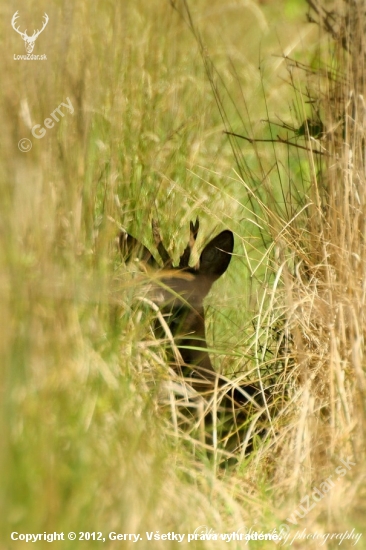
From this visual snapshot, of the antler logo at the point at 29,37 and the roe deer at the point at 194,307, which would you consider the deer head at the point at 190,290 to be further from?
the antler logo at the point at 29,37

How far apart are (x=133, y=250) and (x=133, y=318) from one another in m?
0.20

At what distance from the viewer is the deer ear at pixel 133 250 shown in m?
2.54

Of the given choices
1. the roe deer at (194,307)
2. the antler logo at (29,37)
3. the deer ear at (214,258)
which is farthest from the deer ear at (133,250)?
the antler logo at (29,37)

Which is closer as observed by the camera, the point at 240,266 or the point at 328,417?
the point at 328,417

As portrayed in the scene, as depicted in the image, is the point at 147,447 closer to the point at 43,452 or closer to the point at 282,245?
the point at 43,452

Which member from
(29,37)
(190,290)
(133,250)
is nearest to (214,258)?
(190,290)

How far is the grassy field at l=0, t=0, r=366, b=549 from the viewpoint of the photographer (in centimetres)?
163

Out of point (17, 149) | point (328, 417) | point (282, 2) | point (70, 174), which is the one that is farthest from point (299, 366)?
point (282, 2)

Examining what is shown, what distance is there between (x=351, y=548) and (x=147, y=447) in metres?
0.51

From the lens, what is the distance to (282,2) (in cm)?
532

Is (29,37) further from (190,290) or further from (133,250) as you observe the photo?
(190,290)

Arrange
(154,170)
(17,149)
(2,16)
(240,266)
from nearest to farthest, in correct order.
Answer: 1. (17,149)
2. (2,16)
3. (154,170)
4. (240,266)

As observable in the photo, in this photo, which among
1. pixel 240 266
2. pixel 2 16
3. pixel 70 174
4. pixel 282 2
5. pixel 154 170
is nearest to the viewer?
pixel 70 174

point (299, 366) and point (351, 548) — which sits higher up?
point (299, 366)
